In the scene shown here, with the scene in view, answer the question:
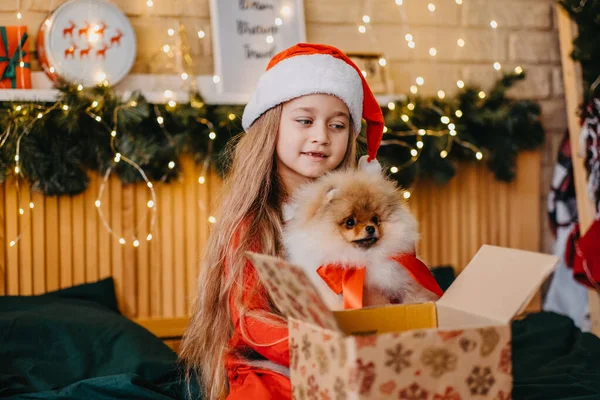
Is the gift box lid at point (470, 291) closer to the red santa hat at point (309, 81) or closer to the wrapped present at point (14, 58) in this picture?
the red santa hat at point (309, 81)

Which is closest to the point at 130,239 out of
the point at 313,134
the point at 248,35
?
the point at 248,35

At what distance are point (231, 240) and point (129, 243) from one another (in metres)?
1.04

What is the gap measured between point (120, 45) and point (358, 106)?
108cm

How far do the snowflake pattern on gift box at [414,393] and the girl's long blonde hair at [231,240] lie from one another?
568 mm

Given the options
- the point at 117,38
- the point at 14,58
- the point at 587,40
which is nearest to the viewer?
the point at 14,58

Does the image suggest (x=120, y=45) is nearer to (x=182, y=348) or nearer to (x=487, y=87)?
(x=182, y=348)

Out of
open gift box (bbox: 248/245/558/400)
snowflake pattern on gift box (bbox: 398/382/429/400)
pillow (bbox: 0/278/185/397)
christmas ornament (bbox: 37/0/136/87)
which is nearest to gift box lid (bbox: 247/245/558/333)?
open gift box (bbox: 248/245/558/400)

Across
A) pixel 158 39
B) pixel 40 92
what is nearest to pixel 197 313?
pixel 40 92

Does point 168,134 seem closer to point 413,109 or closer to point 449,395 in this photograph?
point 413,109

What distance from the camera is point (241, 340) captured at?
1.49m

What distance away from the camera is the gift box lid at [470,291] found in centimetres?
93

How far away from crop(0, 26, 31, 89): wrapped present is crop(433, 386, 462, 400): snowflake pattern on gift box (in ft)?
6.05

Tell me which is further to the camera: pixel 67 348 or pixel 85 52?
pixel 85 52

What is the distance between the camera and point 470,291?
1.10 meters
